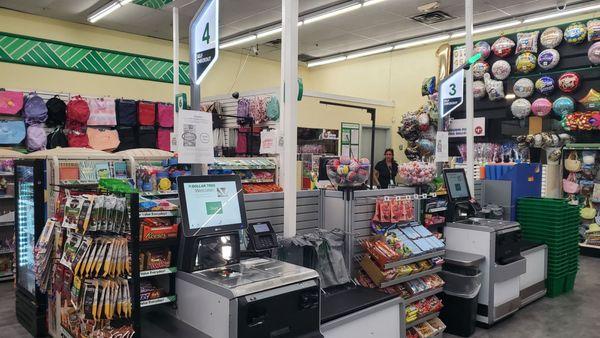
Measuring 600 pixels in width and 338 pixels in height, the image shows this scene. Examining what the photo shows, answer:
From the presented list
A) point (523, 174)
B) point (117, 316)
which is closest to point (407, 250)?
point (117, 316)

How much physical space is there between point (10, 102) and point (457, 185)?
6.18m

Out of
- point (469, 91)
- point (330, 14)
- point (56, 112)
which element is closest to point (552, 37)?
point (469, 91)

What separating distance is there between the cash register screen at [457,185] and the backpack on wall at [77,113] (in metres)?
5.97

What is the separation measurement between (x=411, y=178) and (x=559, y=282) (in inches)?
107

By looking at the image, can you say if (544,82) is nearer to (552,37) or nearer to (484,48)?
(552,37)

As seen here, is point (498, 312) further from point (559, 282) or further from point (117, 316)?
point (117, 316)

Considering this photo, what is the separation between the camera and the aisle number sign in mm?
2594

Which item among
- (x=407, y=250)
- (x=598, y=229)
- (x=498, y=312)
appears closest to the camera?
(x=407, y=250)

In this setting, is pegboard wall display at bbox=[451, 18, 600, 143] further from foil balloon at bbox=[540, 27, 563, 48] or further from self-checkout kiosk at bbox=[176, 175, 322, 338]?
self-checkout kiosk at bbox=[176, 175, 322, 338]

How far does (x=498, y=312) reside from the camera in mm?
4215

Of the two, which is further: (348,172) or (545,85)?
(545,85)

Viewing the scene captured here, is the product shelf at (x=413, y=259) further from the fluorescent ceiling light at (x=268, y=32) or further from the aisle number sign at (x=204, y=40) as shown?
the fluorescent ceiling light at (x=268, y=32)

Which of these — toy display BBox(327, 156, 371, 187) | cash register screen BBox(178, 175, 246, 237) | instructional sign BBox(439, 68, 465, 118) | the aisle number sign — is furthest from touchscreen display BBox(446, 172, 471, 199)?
the aisle number sign

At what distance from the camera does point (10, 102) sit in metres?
6.51
